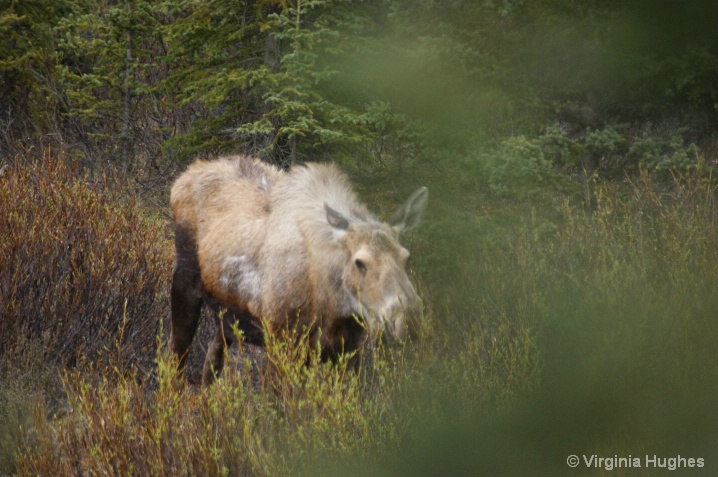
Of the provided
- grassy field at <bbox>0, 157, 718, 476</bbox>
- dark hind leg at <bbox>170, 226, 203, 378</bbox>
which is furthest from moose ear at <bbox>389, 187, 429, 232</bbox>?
dark hind leg at <bbox>170, 226, 203, 378</bbox>

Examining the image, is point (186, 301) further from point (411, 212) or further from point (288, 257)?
point (411, 212)

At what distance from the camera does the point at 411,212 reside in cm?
491

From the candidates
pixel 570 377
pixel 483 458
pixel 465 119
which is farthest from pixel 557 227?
pixel 483 458

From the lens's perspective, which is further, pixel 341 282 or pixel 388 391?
pixel 341 282

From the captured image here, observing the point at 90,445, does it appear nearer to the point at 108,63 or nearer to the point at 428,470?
the point at 428,470

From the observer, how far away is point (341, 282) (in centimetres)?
Result: 473

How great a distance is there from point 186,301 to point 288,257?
1.39 metres

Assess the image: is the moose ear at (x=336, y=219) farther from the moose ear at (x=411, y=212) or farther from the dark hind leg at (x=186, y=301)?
the dark hind leg at (x=186, y=301)

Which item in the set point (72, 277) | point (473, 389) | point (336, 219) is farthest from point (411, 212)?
point (72, 277)

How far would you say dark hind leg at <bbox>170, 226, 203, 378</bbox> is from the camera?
20.3ft

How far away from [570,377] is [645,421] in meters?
0.41

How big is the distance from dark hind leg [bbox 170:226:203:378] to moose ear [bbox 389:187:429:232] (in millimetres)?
1948

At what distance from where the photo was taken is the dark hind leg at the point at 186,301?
6.18m

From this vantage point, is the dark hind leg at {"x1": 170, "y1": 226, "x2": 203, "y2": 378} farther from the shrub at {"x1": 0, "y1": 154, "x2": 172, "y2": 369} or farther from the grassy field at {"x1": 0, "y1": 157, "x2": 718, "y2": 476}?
the grassy field at {"x1": 0, "y1": 157, "x2": 718, "y2": 476}
